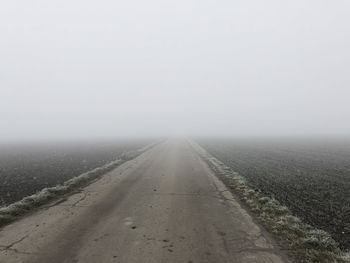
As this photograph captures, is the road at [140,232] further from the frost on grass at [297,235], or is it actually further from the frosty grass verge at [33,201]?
the frosty grass verge at [33,201]

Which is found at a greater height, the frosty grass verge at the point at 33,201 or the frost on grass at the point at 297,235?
the frosty grass verge at the point at 33,201

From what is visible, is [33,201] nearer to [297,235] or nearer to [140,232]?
[140,232]

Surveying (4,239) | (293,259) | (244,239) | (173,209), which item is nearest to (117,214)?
(173,209)

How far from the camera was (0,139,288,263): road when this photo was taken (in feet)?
22.0

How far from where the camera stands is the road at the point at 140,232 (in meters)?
6.71

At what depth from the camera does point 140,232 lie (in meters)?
8.38

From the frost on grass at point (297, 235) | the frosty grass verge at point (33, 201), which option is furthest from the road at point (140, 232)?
the frosty grass verge at point (33, 201)

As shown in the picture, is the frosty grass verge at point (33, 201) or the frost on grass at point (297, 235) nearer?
the frost on grass at point (297, 235)

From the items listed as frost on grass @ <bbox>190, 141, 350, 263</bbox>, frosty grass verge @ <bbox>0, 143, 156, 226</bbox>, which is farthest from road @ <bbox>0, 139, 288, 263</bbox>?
frosty grass verge @ <bbox>0, 143, 156, 226</bbox>

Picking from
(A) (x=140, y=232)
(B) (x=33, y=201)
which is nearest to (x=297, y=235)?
(A) (x=140, y=232)

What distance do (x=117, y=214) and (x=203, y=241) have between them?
416 centimetres

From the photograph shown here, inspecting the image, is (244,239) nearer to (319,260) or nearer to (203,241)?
(203,241)

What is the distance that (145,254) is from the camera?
676 cm

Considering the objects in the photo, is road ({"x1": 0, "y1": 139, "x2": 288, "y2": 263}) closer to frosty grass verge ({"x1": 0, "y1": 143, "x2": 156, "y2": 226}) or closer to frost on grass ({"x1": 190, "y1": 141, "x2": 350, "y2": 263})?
frost on grass ({"x1": 190, "y1": 141, "x2": 350, "y2": 263})
